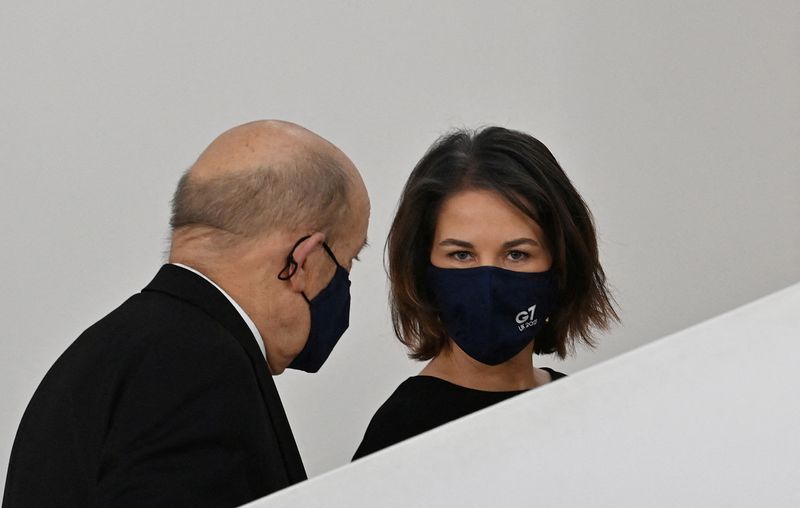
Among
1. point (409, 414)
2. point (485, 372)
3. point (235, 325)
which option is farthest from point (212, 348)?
point (485, 372)

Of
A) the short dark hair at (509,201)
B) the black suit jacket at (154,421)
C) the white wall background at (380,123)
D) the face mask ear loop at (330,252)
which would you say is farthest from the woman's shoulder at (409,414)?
the white wall background at (380,123)

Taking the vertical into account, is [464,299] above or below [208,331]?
below

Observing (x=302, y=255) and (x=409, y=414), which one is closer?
(x=302, y=255)

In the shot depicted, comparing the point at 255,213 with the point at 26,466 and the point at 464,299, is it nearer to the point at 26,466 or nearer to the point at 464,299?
the point at 26,466

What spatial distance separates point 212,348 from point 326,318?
1.06 feet

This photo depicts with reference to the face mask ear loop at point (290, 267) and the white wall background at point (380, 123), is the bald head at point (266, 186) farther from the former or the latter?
the white wall background at point (380, 123)

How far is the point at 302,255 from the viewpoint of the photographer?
3.99ft

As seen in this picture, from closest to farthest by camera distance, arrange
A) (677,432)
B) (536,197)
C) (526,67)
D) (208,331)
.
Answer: (677,432) < (208,331) < (536,197) < (526,67)

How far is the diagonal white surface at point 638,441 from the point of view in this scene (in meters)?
0.25

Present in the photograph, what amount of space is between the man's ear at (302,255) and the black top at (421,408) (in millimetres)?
439

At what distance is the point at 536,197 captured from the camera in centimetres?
158

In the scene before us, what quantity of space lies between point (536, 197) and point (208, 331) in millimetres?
674

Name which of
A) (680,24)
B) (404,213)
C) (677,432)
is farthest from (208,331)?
(680,24)

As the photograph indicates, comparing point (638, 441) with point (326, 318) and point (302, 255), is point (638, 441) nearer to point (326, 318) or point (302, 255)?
point (302, 255)
